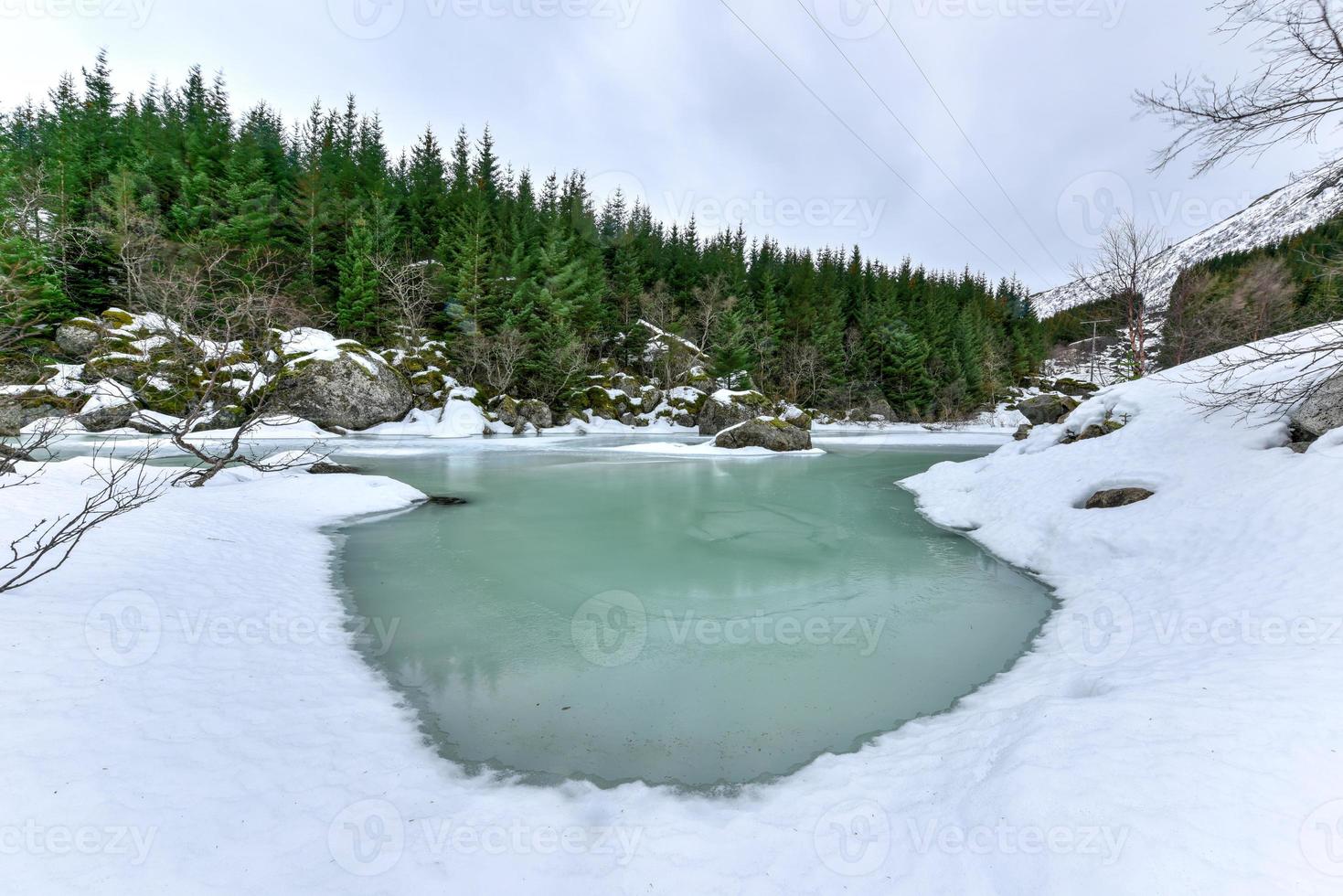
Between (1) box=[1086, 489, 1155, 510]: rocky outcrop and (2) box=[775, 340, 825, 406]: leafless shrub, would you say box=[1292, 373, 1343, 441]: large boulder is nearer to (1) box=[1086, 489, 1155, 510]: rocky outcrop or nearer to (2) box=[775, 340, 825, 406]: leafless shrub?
(1) box=[1086, 489, 1155, 510]: rocky outcrop

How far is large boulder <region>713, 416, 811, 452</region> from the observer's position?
916 inches

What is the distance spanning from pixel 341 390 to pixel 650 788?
97.2 feet

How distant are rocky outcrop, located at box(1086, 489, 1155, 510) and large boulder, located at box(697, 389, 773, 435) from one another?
24.7 meters

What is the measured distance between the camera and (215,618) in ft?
13.6

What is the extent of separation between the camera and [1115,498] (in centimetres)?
736

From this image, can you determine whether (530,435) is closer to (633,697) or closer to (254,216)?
(254,216)

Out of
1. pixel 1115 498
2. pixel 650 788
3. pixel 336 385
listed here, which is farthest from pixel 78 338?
pixel 1115 498

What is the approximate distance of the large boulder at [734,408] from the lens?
107ft

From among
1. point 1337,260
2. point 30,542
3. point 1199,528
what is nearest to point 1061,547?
point 1199,528

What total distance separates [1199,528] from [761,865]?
6.73 m

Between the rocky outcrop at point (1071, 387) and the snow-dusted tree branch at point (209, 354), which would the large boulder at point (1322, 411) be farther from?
the rocky outcrop at point (1071, 387)

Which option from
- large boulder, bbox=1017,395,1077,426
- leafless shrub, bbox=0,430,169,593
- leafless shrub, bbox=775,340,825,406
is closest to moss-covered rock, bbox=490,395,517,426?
leafless shrub, bbox=0,430,169,593

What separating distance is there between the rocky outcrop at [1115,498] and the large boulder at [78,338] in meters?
38.8

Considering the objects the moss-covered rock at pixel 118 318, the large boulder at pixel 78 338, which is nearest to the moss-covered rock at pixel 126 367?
the large boulder at pixel 78 338
